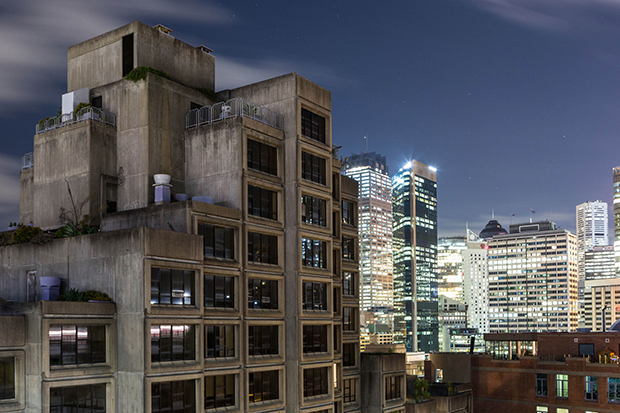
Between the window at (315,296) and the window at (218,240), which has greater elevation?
the window at (218,240)

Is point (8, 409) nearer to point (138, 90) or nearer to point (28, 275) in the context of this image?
point (28, 275)

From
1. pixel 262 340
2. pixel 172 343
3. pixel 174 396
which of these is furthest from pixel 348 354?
pixel 172 343

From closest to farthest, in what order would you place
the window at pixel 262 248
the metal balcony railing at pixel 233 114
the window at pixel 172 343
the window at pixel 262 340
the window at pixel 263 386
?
the window at pixel 172 343
the window at pixel 263 386
the window at pixel 262 340
the window at pixel 262 248
the metal balcony railing at pixel 233 114

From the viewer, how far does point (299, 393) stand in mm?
53031

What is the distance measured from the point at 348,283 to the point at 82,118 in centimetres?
2957

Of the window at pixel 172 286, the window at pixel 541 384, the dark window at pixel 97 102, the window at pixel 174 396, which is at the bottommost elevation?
the window at pixel 541 384

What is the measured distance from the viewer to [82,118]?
2179 inches

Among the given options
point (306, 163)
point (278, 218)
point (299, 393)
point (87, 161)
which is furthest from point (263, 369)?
point (87, 161)

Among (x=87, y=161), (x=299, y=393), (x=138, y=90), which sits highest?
(x=138, y=90)

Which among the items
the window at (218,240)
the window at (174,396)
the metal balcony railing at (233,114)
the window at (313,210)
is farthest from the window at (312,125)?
the window at (174,396)

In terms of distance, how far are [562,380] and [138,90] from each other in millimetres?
66472

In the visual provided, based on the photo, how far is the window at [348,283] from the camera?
67312 millimetres

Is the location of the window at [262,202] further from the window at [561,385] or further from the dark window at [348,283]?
the window at [561,385]

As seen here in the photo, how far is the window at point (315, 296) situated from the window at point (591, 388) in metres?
47.0
